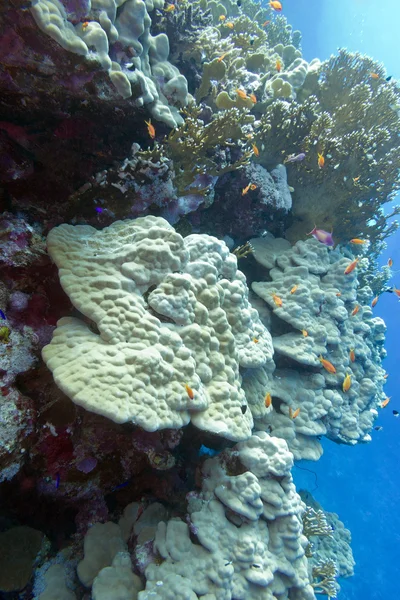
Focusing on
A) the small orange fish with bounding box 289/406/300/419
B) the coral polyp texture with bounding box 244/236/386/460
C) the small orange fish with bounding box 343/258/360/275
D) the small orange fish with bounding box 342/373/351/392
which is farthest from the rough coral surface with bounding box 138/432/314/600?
the small orange fish with bounding box 343/258/360/275

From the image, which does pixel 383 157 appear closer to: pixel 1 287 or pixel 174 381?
pixel 174 381

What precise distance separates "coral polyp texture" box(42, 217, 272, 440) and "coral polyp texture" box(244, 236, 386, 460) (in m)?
1.11

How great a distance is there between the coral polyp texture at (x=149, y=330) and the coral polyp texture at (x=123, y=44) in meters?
1.26

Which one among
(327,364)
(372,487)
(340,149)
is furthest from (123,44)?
(372,487)

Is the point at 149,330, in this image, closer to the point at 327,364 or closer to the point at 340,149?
the point at 327,364

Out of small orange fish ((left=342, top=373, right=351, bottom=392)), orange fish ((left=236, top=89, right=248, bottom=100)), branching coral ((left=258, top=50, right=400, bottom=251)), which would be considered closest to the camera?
orange fish ((left=236, top=89, right=248, bottom=100))

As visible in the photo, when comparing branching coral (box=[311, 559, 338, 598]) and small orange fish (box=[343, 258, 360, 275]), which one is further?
small orange fish (box=[343, 258, 360, 275])

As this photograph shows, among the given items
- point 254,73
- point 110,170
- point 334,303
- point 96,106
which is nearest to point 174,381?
point 110,170

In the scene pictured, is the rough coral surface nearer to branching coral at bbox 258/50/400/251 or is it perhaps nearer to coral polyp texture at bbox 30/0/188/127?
coral polyp texture at bbox 30/0/188/127

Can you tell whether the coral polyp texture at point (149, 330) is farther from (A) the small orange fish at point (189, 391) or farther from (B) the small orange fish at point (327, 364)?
(B) the small orange fish at point (327, 364)

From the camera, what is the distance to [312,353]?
4.65m

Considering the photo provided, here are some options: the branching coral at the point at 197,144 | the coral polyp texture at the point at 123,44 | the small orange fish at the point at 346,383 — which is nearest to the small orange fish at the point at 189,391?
the branching coral at the point at 197,144

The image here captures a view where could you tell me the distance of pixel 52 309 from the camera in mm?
2668

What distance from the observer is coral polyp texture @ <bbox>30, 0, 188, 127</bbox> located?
2.31 metres
